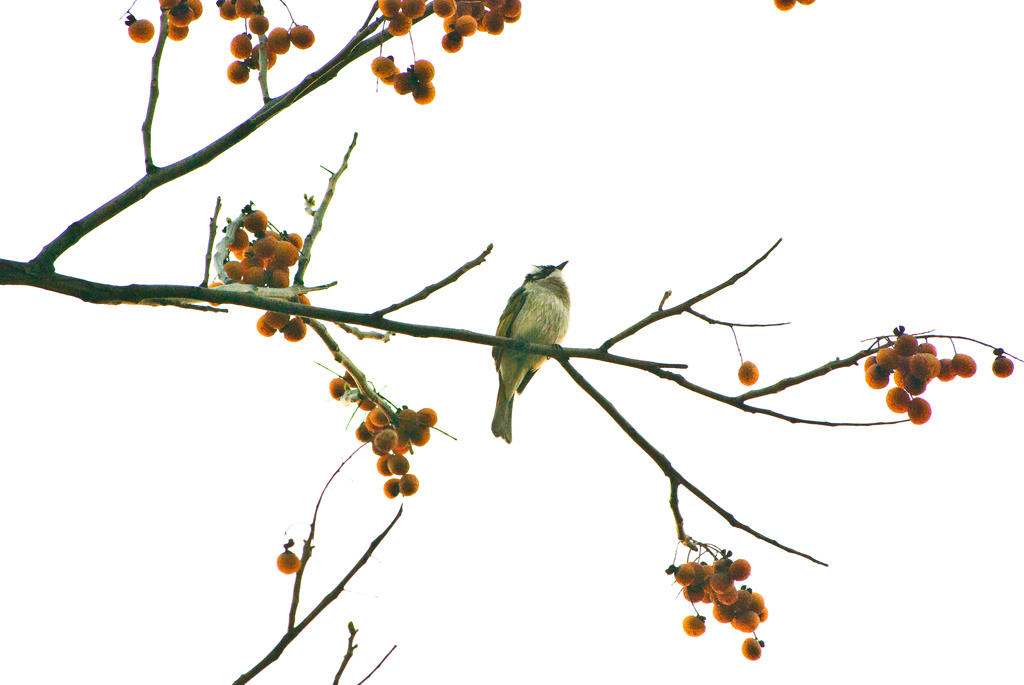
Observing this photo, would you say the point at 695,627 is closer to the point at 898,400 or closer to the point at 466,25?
the point at 898,400

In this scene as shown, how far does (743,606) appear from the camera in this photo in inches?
111

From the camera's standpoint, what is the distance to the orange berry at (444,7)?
8.98 feet

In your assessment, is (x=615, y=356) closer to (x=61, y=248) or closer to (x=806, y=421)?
(x=806, y=421)

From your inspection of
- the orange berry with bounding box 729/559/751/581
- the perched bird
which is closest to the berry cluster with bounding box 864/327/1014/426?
the orange berry with bounding box 729/559/751/581

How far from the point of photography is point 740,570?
2781mm

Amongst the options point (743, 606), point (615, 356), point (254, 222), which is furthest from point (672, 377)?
point (254, 222)

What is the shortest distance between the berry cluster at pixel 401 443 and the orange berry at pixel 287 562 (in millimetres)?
406

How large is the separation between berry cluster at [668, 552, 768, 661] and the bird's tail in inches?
117

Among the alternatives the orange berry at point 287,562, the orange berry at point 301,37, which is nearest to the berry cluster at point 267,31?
the orange berry at point 301,37

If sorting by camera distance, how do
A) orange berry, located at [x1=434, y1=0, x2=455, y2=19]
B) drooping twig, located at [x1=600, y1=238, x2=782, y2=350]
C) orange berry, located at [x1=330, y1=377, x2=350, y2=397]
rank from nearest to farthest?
1. drooping twig, located at [x1=600, y1=238, x2=782, y2=350]
2. orange berry, located at [x1=434, y1=0, x2=455, y2=19]
3. orange berry, located at [x1=330, y1=377, x2=350, y2=397]

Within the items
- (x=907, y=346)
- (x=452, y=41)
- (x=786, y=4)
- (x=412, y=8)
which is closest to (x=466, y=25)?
(x=452, y=41)

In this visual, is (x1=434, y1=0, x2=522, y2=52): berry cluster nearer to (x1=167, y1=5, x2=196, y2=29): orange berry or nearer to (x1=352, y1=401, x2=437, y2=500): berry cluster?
(x1=167, y1=5, x2=196, y2=29): orange berry

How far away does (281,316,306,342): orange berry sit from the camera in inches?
111

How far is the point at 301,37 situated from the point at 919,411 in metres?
2.48
